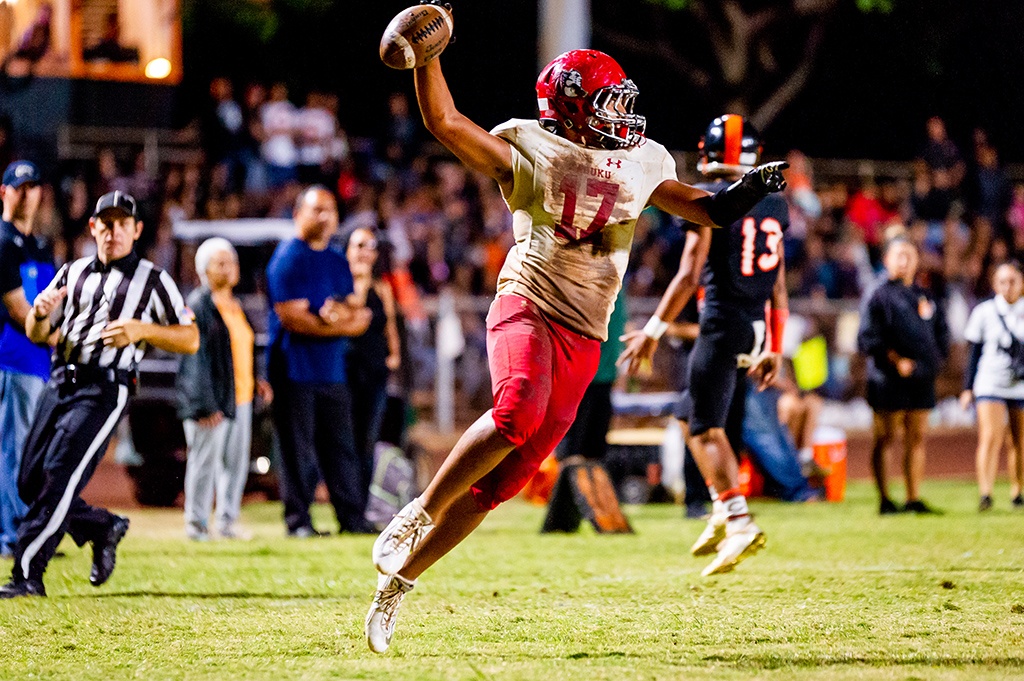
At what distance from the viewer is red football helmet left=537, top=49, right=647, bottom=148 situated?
20.2 ft

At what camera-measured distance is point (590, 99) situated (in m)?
6.14

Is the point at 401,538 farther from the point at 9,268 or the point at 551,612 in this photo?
the point at 9,268

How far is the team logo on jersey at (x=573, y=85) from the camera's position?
6.14m

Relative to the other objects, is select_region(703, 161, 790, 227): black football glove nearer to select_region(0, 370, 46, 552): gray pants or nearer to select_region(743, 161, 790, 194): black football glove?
select_region(743, 161, 790, 194): black football glove

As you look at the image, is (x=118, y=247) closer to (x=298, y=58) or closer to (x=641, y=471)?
(x=641, y=471)

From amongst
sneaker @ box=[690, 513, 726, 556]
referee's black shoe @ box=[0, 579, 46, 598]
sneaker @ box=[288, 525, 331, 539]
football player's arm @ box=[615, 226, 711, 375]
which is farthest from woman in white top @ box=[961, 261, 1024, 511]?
referee's black shoe @ box=[0, 579, 46, 598]

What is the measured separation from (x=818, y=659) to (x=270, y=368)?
6346 mm

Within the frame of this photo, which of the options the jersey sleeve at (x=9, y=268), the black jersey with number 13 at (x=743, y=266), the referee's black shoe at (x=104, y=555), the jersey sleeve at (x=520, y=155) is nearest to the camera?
the jersey sleeve at (x=520, y=155)

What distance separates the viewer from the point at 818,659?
5629mm

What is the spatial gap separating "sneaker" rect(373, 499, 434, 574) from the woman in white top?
8279 mm

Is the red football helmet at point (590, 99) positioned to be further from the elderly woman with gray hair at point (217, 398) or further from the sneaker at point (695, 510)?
the sneaker at point (695, 510)

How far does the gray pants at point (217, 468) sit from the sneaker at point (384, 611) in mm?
5471

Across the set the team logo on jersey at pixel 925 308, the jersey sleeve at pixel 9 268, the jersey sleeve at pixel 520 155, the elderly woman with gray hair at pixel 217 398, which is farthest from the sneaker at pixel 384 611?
the team logo on jersey at pixel 925 308

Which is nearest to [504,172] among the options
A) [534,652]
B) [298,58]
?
[534,652]
